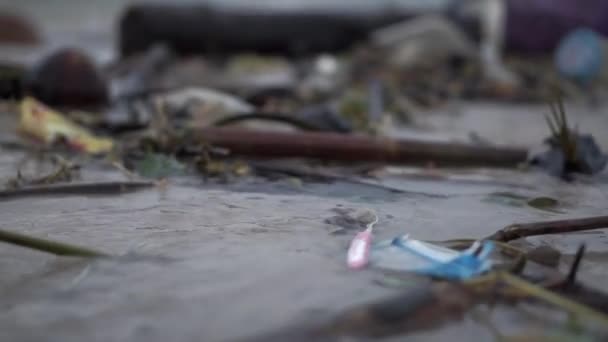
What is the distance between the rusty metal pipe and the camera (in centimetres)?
248

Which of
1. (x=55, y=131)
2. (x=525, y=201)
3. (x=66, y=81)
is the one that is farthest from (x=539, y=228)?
(x=66, y=81)

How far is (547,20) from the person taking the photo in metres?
7.55

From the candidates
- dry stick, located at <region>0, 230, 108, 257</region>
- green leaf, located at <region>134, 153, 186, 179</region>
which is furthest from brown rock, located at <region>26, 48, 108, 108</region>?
dry stick, located at <region>0, 230, 108, 257</region>

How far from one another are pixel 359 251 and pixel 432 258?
14cm

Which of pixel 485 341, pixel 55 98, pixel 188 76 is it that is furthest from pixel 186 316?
pixel 188 76

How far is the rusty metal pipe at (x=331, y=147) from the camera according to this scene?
2484 millimetres

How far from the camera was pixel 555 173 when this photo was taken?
7.82 feet

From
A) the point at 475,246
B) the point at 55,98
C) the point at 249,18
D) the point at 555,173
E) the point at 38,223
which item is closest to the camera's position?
the point at 475,246

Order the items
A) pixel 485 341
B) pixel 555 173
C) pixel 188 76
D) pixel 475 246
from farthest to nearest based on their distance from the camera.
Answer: pixel 188 76
pixel 555 173
pixel 475 246
pixel 485 341

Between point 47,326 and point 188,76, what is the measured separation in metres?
5.12

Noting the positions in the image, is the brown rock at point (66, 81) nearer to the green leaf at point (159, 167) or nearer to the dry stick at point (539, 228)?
the green leaf at point (159, 167)

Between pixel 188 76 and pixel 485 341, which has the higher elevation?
pixel 188 76

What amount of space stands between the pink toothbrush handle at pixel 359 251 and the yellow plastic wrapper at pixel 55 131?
1408mm

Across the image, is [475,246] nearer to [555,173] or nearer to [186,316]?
[186,316]
